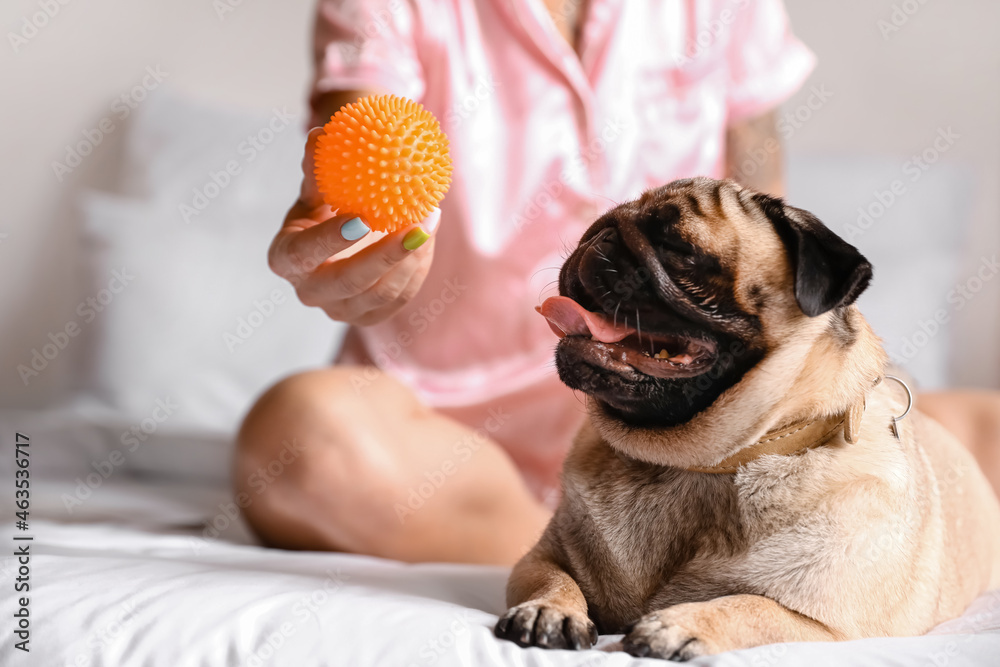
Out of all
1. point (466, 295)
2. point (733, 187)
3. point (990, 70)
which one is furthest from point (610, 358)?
Result: point (990, 70)

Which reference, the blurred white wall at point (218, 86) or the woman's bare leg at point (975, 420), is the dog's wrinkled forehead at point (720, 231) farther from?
the blurred white wall at point (218, 86)

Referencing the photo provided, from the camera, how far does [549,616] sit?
871mm

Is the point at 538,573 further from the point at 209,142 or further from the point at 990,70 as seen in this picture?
the point at 990,70

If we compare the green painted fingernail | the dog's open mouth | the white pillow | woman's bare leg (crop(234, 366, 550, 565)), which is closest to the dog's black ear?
the dog's open mouth

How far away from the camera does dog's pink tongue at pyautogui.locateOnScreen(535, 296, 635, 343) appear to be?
88cm

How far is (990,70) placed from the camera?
2518 mm

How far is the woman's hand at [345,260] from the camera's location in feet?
3.34

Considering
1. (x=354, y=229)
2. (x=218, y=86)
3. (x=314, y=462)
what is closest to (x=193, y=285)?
(x=218, y=86)

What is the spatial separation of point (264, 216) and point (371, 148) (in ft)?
5.54

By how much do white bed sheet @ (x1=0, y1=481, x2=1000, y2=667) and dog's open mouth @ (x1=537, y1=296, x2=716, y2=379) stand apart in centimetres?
29

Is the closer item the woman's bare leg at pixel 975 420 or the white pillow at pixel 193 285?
the woman's bare leg at pixel 975 420

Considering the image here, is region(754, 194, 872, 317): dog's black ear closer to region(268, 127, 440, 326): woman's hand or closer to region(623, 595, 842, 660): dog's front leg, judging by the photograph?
region(623, 595, 842, 660): dog's front leg

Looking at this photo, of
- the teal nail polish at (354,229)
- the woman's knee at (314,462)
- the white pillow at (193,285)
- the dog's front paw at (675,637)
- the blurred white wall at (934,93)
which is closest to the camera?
the dog's front paw at (675,637)

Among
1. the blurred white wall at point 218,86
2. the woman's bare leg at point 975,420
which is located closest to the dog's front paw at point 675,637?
the woman's bare leg at point 975,420
